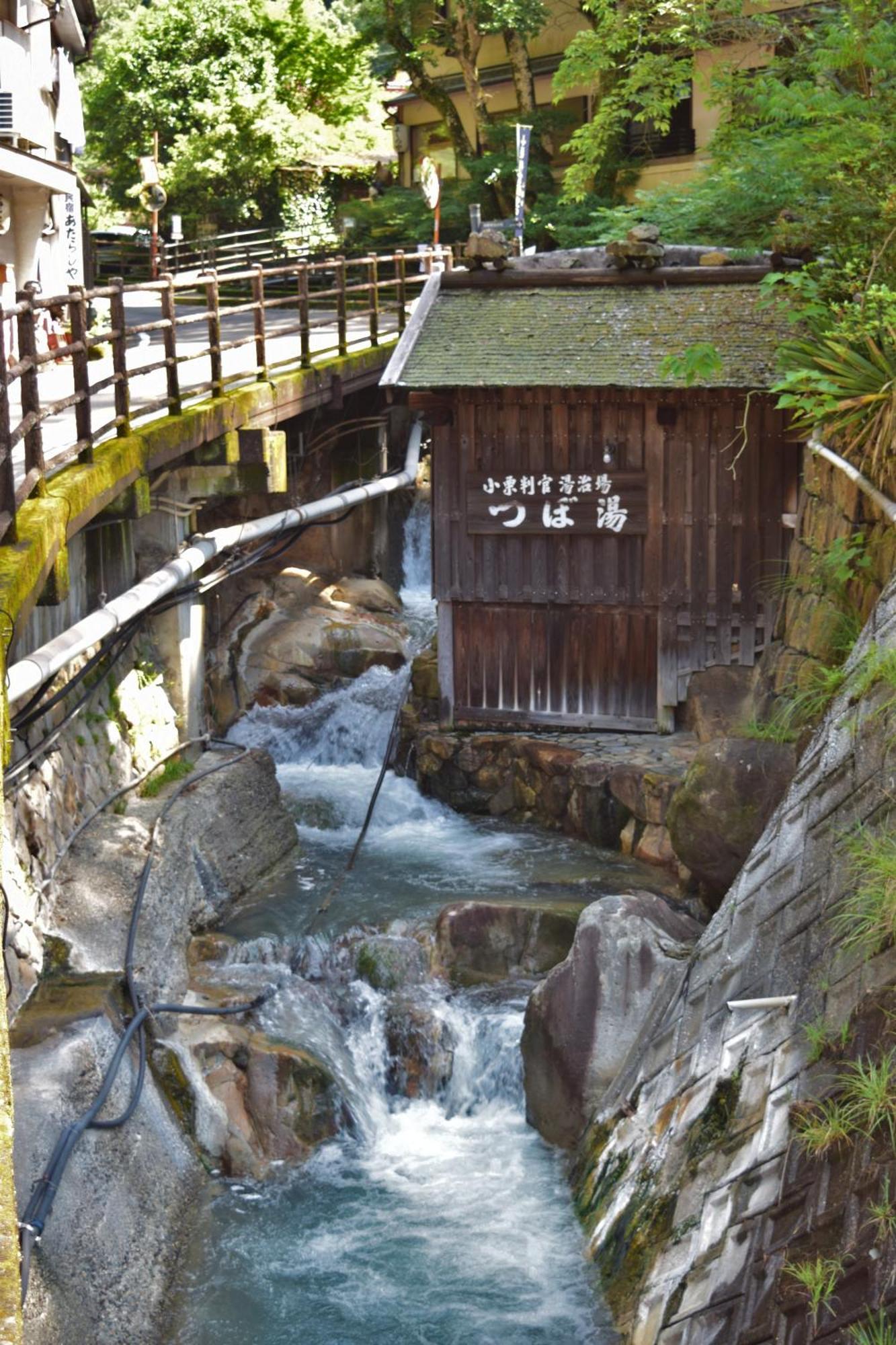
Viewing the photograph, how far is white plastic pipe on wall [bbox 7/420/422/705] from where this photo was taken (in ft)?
30.2

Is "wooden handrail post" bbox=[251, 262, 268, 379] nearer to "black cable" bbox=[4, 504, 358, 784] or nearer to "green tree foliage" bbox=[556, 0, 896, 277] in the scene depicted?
"black cable" bbox=[4, 504, 358, 784]

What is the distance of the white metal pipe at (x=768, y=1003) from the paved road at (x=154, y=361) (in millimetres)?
5503

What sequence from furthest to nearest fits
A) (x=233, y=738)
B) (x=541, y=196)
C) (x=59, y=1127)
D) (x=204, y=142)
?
(x=204, y=142), (x=541, y=196), (x=233, y=738), (x=59, y=1127)

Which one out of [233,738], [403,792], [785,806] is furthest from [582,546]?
[785,806]

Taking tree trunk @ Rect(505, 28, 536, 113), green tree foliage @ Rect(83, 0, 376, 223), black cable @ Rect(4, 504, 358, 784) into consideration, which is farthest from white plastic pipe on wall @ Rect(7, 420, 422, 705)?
green tree foliage @ Rect(83, 0, 376, 223)

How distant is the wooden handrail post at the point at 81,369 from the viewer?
9867 millimetres

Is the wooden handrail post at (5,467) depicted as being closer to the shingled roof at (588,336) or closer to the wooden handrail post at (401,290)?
the shingled roof at (588,336)

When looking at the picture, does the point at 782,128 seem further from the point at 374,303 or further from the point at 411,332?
A: the point at 374,303

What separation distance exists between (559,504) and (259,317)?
393 cm

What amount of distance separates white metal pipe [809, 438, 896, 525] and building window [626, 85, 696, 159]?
55.5ft

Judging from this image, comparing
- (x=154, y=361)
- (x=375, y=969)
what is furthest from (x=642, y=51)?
(x=375, y=969)

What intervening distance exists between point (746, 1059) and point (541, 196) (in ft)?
72.1

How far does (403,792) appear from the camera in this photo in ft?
50.3

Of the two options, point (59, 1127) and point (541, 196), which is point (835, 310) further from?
point (541, 196)
